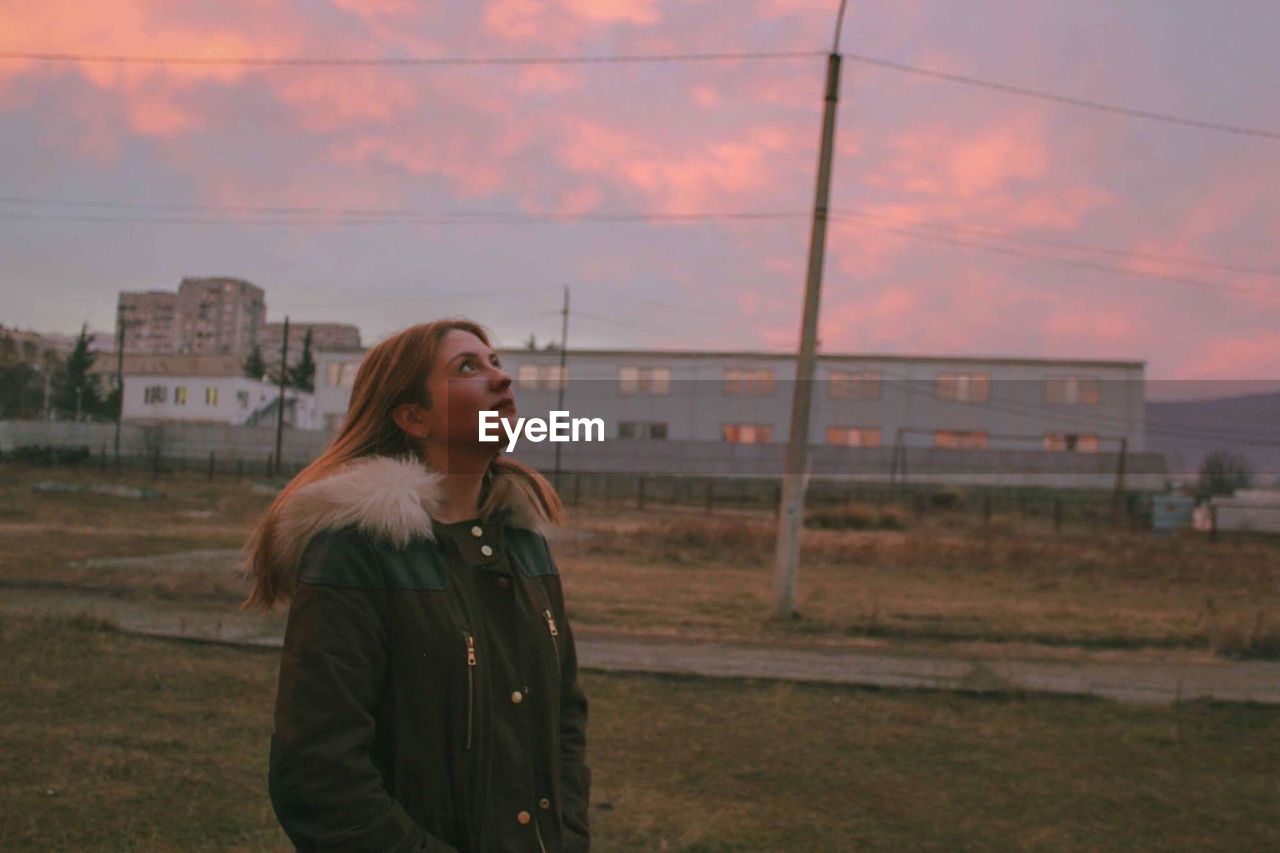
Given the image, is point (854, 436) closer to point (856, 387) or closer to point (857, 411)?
point (857, 411)

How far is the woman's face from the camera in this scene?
223 cm

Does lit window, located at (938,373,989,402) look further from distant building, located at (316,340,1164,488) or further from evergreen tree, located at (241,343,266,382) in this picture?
evergreen tree, located at (241,343,266,382)

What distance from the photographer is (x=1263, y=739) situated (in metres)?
7.17

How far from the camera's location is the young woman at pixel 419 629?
1896 mm

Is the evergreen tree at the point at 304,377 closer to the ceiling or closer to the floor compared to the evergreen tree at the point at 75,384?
closer to the ceiling

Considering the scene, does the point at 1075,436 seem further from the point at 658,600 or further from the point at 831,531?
the point at 658,600

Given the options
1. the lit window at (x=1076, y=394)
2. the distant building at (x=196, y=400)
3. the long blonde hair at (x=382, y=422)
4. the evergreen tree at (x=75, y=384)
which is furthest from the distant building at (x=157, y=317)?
the long blonde hair at (x=382, y=422)

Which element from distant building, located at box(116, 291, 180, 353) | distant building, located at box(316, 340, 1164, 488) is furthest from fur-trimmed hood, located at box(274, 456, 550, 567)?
distant building, located at box(116, 291, 180, 353)

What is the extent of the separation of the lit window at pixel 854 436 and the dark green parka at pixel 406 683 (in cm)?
4607

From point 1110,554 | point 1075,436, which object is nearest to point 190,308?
point 1075,436

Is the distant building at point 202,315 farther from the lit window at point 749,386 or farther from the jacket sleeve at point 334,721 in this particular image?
the jacket sleeve at point 334,721

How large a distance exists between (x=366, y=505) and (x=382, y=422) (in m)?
0.33

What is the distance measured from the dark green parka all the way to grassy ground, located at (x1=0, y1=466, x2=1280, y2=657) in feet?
30.0

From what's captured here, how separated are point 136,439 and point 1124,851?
43.4 metres
